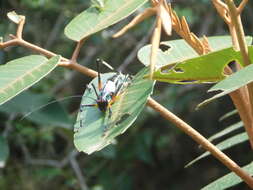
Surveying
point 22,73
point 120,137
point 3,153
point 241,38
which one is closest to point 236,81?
point 241,38

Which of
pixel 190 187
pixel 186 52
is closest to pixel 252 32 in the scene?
pixel 190 187

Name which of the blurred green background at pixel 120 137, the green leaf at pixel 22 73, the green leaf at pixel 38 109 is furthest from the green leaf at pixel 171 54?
the blurred green background at pixel 120 137

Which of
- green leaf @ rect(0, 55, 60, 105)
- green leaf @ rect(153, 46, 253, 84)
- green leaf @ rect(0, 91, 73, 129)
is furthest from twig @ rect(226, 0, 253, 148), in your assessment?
green leaf @ rect(0, 91, 73, 129)

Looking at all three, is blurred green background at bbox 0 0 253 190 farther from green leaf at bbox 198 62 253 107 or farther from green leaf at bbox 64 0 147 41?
green leaf at bbox 198 62 253 107

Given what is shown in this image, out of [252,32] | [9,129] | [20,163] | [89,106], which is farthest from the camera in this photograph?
[252,32]

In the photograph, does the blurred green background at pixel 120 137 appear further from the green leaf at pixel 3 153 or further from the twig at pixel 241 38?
the twig at pixel 241 38

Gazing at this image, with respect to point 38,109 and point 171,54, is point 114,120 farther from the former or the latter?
point 38,109

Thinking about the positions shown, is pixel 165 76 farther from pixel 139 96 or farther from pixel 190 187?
pixel 190 187
